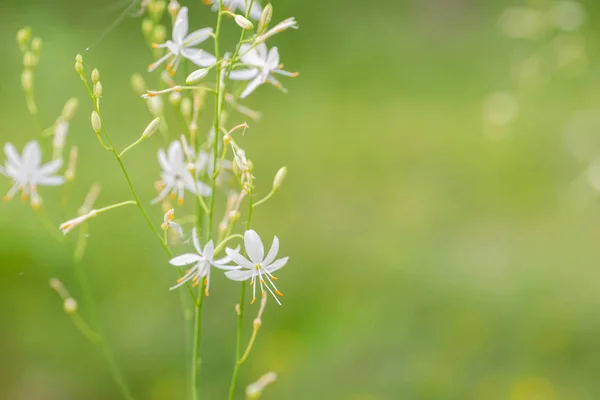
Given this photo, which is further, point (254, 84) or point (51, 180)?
point (51, 180)

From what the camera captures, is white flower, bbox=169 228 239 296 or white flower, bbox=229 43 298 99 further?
white flower, bbox=229 43 298 99

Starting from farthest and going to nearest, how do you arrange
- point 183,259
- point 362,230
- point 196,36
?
point 362,230, point 196,36, point 183,259

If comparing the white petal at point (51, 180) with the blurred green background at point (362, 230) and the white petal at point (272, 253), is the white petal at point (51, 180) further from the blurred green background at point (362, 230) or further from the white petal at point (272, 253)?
the white petal at point (272, 253)

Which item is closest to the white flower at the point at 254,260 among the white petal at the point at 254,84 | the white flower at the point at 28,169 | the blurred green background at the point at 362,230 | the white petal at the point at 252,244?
the white petal at the point at 252,244

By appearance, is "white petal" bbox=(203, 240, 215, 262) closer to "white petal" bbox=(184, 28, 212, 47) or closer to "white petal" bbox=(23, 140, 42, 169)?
"white petal" bbox=(184, 28, 212, 47)

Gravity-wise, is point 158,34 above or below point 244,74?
above

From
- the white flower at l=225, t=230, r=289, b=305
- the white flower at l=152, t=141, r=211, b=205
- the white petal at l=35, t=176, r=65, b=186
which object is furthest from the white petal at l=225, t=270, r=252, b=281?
the white petal at l=35, t=176, r=65, b=186

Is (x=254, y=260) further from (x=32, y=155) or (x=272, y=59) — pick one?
(x=32, y=155)

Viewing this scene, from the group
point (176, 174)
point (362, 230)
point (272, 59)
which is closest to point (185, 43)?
point (272, 59)

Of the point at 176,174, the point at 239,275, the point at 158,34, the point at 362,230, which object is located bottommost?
the point at 362,230

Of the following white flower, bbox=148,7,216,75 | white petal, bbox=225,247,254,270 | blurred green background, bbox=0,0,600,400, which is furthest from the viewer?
blurred green background, bbox=0,0,600,400
